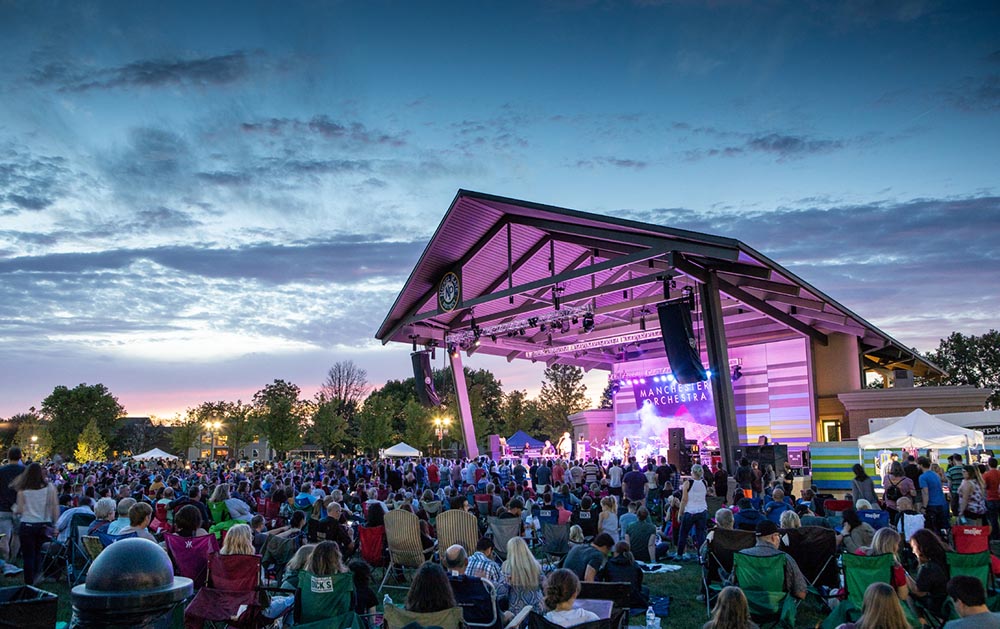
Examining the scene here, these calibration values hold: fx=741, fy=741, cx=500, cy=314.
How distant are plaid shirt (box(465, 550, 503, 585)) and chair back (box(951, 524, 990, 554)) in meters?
4.65

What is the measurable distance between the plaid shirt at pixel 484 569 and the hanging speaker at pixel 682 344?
11.4 m

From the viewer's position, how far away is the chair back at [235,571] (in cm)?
575

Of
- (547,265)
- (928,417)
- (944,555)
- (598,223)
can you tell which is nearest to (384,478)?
(547,265)

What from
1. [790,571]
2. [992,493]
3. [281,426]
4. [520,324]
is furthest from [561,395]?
[790,571]

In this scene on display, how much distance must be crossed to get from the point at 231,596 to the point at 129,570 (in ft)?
10.6

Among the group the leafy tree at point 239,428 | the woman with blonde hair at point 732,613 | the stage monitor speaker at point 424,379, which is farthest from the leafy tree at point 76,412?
the woman with blonde hair at point 732,613

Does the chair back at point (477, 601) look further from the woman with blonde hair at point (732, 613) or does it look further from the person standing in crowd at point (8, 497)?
the person standing in crowd at point (8, 497)

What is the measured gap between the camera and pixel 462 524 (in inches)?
340

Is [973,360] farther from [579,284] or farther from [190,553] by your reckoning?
[190,553]

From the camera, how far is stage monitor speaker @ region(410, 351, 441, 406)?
80.5 feet

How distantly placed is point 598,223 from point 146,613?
1535 centimetres

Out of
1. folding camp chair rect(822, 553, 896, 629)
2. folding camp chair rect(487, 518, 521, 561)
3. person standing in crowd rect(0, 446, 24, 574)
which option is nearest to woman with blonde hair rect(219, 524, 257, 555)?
person standing in crowd rect(0, 446, 24, 574)

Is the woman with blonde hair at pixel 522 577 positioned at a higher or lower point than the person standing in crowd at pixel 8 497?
lower

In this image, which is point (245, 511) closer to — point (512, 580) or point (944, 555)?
point (512, 580)
